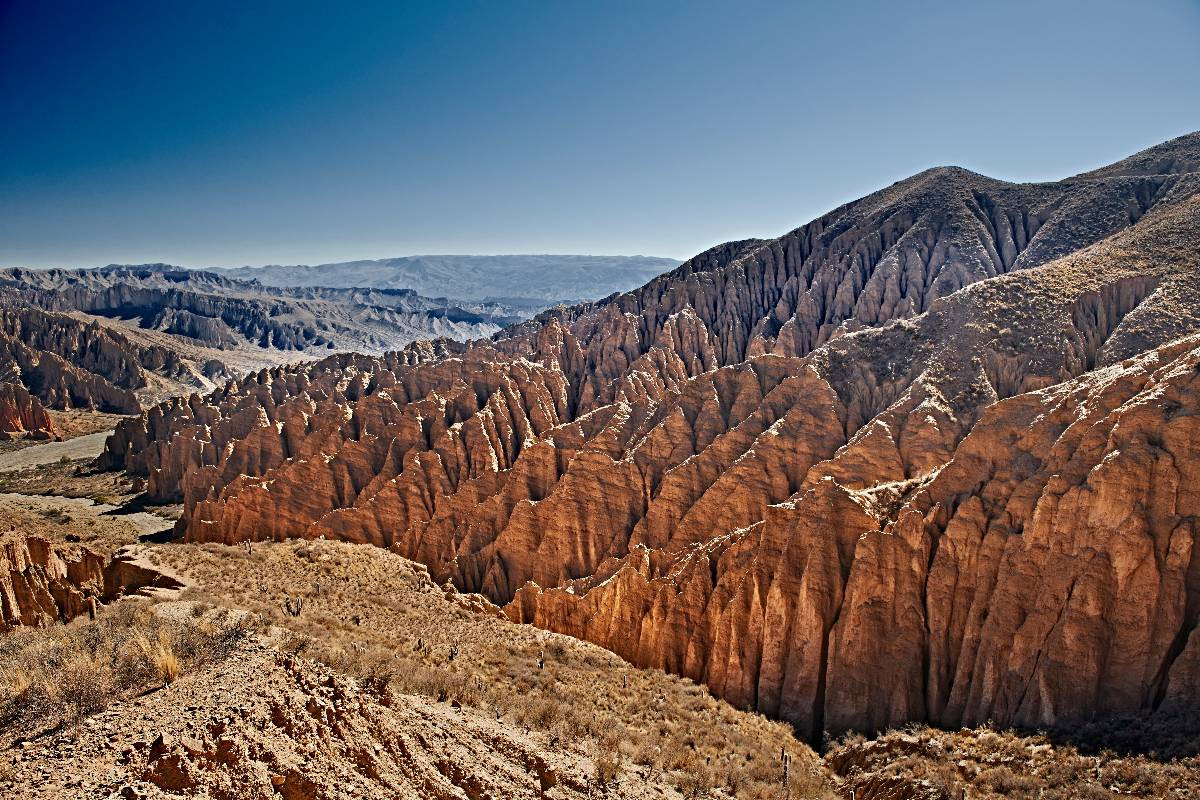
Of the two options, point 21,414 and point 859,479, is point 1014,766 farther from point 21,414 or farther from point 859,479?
point 21,414

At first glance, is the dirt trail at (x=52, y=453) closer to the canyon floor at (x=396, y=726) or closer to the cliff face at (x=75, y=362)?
the cliff face at (x=75, y=362)

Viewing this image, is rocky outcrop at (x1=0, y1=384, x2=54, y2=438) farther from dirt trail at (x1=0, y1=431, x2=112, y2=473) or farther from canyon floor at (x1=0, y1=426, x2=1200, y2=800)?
canyon floor at (x1=0, y1=426, x2=1200, y2=800)

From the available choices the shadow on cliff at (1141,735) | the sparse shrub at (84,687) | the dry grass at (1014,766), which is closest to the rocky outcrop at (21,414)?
the sparse shrub at (84,687)

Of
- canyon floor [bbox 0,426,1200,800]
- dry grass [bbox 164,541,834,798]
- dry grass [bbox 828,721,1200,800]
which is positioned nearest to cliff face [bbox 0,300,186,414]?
dry grass [bbox 164,541,834,798]

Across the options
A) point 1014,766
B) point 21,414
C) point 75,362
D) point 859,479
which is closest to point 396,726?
point 1014,766

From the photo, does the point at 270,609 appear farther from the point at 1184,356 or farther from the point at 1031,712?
the point at 1184,356

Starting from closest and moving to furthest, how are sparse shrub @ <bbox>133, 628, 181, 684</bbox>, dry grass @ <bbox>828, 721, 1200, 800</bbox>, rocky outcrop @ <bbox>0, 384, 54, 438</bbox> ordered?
sparse shrub @ <bbox>133, 628, 181, 684</bbox> < dry grass @ <bbox>828, 721, 1200, 800</bbox> < rocky outcrop @ <bbox>0, 384, 54, 438</bbox>
